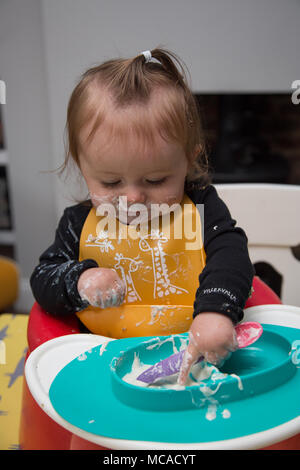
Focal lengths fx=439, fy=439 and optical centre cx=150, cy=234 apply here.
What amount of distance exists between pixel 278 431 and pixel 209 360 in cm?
10

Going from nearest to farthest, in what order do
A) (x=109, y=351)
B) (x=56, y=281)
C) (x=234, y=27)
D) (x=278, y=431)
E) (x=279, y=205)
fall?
(x=278, y=431) → (x=109, y=351) → (x=56, y=281) → (x=279, y=205) → (x=234, y=27)

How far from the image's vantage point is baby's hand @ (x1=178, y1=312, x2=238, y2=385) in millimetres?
425

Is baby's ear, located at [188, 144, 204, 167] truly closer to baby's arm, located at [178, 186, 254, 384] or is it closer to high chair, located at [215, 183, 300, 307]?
baby's arm, located at [178, 186, 254, 384]

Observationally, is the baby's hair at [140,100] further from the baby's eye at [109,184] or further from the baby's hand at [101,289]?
the baby's hand at [101,289]

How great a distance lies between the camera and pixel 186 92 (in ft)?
1.82

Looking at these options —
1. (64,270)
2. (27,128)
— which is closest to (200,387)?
(64,270)

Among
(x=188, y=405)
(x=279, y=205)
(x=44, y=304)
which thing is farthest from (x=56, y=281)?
(x=279, y=205)

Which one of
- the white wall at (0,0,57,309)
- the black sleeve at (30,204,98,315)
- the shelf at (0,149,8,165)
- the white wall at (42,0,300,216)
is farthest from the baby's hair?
the shelf at (0,149,8,165)

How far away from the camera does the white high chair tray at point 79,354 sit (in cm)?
35

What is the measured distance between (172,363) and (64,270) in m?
0.21

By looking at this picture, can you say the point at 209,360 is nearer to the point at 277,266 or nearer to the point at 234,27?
the point at 277,266

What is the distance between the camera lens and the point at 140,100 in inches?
19.6

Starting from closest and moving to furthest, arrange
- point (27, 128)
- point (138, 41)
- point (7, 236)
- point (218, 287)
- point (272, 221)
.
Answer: point (218, 287) < point (272, 221) < point (138, 41) < point (27, 128) < point (7, 236)

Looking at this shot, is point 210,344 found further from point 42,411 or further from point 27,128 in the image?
point 27,128
